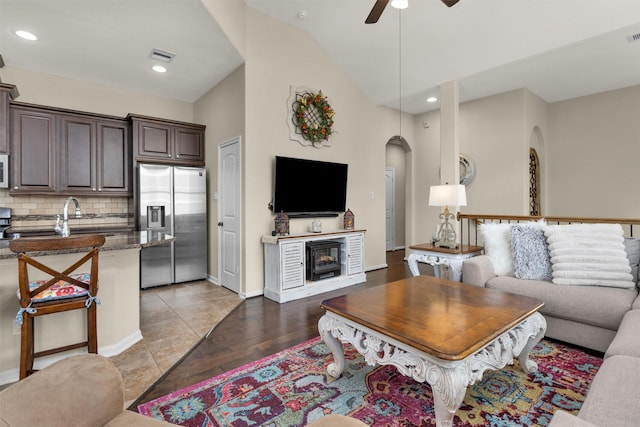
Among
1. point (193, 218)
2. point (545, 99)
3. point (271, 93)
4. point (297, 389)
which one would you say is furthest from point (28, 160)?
point (545, 99)

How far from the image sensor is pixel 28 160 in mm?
3773

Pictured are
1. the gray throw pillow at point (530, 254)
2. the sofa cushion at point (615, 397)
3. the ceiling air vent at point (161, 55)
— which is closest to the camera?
the sofa cushion at point (615, 397)

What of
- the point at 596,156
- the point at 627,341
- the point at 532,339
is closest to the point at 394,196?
the point at 596,156

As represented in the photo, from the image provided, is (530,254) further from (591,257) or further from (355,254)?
(355,254)

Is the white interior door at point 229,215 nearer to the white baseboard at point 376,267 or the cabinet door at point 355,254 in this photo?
the cabinet door at point 355,254

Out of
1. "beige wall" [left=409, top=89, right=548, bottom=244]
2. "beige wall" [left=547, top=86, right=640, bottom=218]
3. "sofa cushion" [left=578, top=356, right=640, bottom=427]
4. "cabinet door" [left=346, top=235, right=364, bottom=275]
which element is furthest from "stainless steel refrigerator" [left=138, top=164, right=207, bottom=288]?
"beige wall" [left=547, top=86, right=640, bottom=218]

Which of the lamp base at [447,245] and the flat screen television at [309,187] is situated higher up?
the flat screen television at [309,187]

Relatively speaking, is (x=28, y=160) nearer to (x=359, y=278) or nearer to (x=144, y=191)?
(x=144, y=191)

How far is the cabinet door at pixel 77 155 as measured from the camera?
399 centimetres

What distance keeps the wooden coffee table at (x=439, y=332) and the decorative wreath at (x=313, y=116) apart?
279 cm

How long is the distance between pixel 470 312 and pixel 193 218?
3961 mm

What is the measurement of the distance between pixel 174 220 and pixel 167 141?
1.19m

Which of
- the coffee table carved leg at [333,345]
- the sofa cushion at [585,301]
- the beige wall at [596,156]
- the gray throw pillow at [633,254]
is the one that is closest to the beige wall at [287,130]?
the coffee table carved leg at [333,345]

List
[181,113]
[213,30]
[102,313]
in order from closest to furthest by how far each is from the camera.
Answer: [102,313] → [213,30] → [181,113]
